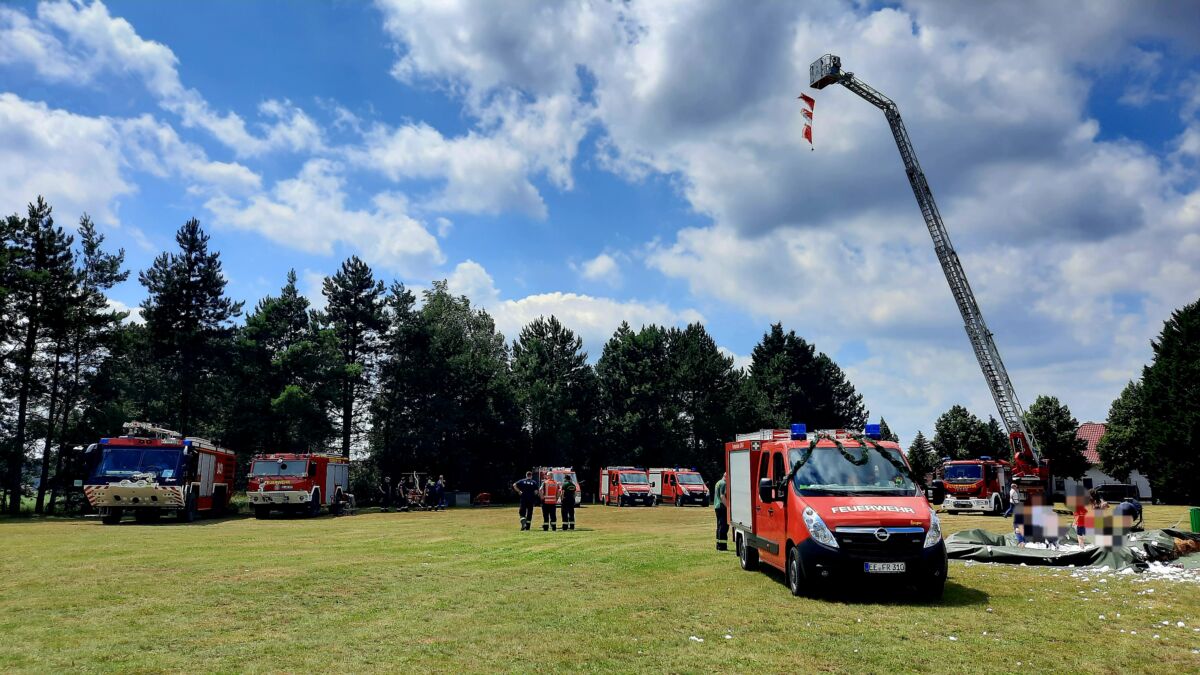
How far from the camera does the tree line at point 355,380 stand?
39875mm

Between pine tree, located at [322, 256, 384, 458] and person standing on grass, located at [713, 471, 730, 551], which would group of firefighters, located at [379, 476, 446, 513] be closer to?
pine tree, located at [322, 256, 384, 458]

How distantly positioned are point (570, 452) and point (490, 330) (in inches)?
508

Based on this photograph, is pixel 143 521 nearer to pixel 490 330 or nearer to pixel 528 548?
pixel 528 548

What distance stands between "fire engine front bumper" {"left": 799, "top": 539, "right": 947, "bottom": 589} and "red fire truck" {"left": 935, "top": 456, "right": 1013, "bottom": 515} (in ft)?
90.6

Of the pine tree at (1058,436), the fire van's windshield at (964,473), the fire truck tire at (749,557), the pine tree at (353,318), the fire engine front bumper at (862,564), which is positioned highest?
the pine tree at (353,318)

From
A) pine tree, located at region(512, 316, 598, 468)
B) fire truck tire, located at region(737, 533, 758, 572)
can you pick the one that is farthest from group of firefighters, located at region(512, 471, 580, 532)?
pine tree, located at region(512, 316, 598, 468)

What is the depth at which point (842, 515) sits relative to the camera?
1045cm

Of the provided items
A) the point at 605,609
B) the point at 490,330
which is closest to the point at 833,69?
the point at 605,609

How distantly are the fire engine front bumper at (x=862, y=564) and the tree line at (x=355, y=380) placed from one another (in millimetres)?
25090

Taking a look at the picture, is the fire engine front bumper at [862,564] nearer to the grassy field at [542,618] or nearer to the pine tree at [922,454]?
the grassy field at [542,618]

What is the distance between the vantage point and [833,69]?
35.7 metres

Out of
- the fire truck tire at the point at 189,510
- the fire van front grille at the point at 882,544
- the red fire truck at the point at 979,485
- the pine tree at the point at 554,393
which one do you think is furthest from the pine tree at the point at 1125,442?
the fire truck tire at the point at 189,510

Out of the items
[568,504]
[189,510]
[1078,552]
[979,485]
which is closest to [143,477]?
[189,510]

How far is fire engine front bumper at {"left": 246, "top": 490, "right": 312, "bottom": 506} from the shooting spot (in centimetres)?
3247
